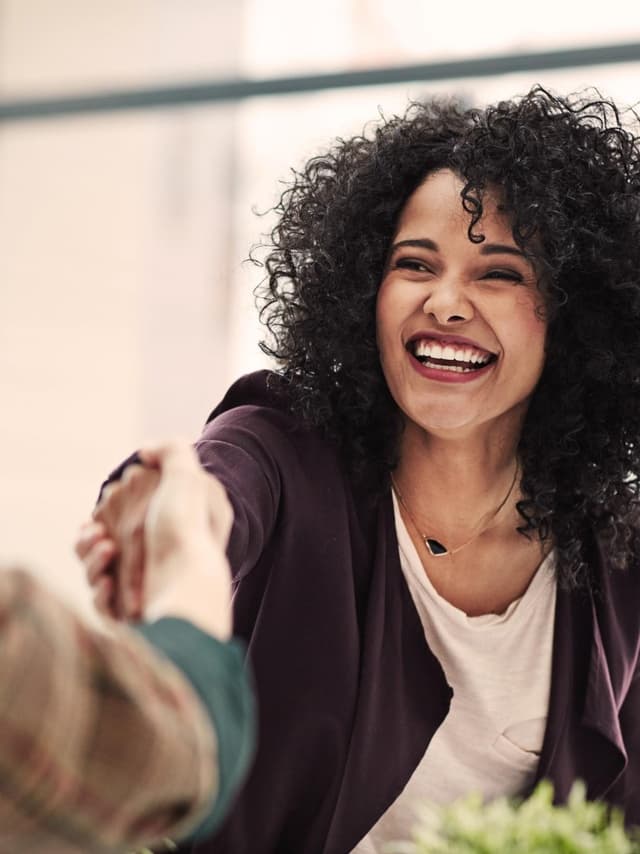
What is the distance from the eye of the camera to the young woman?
1.60 m

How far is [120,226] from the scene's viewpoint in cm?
448

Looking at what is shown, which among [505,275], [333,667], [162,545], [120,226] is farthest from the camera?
[120,226]

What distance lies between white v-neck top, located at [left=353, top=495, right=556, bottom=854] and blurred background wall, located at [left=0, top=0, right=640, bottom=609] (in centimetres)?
241

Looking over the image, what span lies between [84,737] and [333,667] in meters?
0.97

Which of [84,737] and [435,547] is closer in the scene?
[84,737]

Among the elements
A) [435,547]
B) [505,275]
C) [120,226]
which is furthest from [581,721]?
[120,226]

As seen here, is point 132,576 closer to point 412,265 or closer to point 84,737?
point 84,737

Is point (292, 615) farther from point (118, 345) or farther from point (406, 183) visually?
point (118, 345)

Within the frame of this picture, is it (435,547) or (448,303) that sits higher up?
(448,303)

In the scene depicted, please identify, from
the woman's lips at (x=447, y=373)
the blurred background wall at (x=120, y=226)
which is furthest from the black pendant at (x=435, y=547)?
the blurred background wall at (x=120, y=226)

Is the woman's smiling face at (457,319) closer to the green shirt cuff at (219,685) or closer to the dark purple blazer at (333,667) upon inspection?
the dark purple blazer at (333,667)

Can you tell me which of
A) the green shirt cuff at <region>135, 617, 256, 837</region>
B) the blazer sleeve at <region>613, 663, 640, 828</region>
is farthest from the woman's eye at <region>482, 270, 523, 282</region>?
the green shirt cuff at <region>135, 617, 256, 837</region>

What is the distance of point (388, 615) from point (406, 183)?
66 cm

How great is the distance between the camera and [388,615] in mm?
1666
